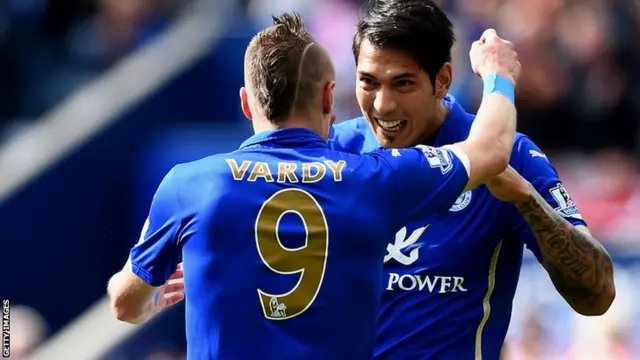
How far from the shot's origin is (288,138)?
13.3 ft

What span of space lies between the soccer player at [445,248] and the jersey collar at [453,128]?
0.31ft

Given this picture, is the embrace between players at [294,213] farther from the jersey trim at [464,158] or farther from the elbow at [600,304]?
the elbow at [600,304]

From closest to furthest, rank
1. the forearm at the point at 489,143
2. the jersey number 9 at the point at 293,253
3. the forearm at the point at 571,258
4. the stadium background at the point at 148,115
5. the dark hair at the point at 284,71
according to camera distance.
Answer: the jersey number 9 at the point at 293,253, the dark hair at the point at 284,71, the forearm at the point at 489,143, the forearm at the point at 571,258, the stadium background at the point at 148,115

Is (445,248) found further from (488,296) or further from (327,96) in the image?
(327,96)

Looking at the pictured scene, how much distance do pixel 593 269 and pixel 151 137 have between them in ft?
20.0

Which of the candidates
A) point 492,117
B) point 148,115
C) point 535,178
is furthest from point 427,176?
point 148,115

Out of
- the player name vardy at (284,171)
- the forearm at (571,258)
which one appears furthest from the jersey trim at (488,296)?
the player name vardy at (284,171)

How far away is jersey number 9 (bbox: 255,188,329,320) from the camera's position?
3916mm

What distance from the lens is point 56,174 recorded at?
10.2 m

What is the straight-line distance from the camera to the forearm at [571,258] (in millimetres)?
4508

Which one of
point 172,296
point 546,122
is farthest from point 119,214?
point 172,296

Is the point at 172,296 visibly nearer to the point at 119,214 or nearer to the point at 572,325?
the point at 572,325

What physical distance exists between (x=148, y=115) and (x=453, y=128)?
5.92 metres

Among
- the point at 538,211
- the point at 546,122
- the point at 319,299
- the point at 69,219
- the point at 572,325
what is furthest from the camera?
the point at 69,219
